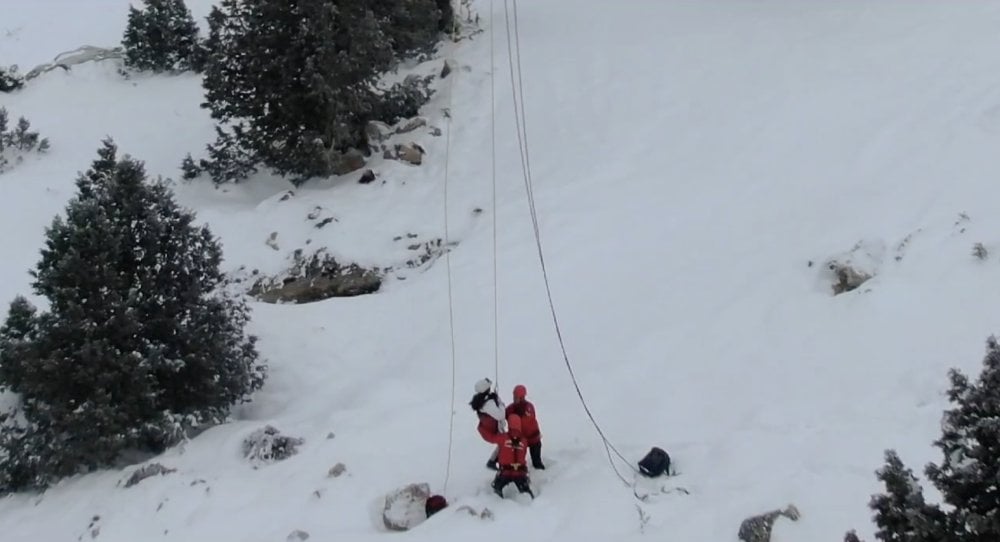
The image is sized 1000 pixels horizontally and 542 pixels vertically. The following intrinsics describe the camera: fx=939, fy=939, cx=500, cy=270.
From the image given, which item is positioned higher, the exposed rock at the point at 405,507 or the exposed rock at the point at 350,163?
the exposed rock at the point at 350,163

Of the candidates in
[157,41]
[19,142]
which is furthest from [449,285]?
[157,41]

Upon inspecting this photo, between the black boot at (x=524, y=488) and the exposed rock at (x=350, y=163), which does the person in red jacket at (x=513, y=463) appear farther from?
the exposed rock at (x=350, y=163)

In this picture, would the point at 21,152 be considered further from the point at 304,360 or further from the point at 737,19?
the point at 737,19

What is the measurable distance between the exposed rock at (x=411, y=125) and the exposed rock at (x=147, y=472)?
9.53 metres

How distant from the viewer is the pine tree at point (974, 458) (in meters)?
4.52

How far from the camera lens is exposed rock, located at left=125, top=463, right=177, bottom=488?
9.79 m

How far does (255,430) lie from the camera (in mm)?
10297

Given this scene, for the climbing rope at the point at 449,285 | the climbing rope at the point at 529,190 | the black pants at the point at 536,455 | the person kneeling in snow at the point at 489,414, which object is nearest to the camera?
the person kneeling in snow at the point at 489,414

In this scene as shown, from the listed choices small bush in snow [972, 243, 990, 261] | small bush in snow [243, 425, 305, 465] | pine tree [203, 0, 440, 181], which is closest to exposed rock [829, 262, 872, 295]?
small bush in snow [972, 243, 990, 261]

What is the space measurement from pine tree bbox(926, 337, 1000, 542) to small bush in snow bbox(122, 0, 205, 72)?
70.0 ft

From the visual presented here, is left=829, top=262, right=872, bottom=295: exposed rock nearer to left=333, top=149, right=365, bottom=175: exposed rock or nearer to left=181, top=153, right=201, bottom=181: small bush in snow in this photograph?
left=333, top=149, right=365, bottom=175: exposed rock

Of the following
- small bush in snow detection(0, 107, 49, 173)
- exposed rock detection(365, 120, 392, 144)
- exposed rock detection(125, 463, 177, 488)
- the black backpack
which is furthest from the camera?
small bush in snow detection(0, 107, 49, 173)

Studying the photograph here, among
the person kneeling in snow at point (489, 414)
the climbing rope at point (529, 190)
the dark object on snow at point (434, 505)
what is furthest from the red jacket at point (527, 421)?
the dark object on snow at point (434, 505)

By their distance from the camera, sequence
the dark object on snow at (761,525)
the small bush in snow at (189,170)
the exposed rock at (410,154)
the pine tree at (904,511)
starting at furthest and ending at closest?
the small bush in snow at (189,170) < the exposed rock at (410,154) < the dark object on snow at (761,525) < the pine tree at (904,511)
